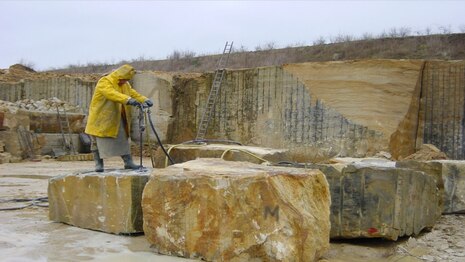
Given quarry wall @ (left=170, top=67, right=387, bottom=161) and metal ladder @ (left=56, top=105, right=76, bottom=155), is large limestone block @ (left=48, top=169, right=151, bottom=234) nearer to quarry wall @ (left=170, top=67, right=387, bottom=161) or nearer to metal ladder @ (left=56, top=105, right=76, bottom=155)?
quarry wall @ (left=170, top=67, right=387, bottom=161)

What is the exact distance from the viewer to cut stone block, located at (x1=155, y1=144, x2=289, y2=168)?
249 inches

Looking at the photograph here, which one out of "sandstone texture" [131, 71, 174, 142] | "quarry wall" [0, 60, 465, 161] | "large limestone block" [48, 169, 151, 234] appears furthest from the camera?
"sandstone texture" [131, 71, 174, 142]

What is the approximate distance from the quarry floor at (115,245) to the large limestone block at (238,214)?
22 centimetres

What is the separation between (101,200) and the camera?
491 centimetres

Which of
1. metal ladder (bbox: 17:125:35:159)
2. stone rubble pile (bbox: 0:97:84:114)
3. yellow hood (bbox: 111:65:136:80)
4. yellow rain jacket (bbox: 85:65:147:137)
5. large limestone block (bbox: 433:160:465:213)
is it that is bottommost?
metal ladder (bbox: 17:125:35:159)

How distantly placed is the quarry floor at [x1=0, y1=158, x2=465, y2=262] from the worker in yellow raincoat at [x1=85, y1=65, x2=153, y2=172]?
885 mm

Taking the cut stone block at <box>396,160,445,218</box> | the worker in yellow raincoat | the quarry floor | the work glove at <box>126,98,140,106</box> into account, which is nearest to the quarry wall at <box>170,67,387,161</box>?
the cut stone block at <box>396,160,445,218</box>

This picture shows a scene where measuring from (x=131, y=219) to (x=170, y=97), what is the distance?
39.2ft

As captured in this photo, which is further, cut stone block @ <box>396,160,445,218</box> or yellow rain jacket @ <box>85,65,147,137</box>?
cut stone block @ <box>396,160,445,218</box>

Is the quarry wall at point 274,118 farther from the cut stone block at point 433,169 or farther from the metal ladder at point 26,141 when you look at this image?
the cut stone block at point 433,169

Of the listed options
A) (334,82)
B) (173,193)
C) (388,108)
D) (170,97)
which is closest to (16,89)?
(170,97)

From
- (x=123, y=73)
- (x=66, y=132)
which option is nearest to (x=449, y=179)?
(x=123, y=73)

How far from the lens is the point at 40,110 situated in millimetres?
16484

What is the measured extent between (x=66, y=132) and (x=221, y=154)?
34.8ft
